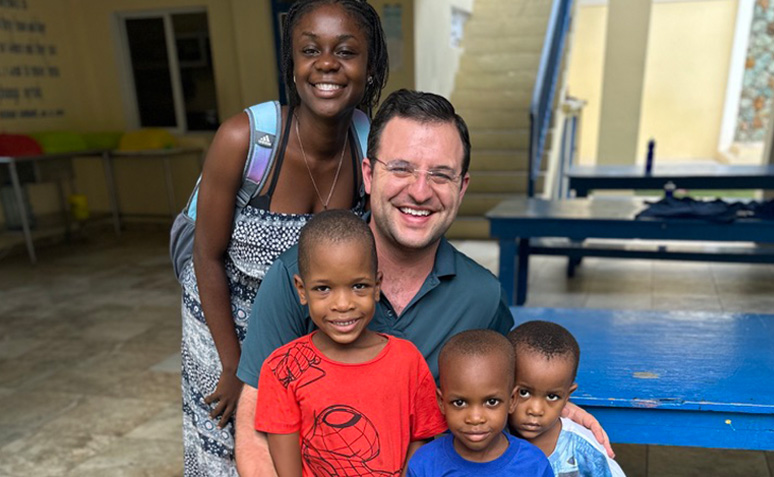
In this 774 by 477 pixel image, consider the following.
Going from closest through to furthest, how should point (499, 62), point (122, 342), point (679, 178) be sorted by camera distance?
point (122, 342) < point (679, 178) < point (499, 62)

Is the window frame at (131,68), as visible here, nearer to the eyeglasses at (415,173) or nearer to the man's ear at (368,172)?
the man's ear at (368,172)

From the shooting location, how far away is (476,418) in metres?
1.16

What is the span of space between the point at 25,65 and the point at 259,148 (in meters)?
6.54

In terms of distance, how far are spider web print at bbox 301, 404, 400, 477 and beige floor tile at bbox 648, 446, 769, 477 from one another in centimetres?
173

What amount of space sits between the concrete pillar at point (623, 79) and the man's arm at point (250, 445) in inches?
283

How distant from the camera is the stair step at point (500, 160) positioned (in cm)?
655

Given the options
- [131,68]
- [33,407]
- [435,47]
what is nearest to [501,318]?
[33,407]

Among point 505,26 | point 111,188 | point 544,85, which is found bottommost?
point 111,188

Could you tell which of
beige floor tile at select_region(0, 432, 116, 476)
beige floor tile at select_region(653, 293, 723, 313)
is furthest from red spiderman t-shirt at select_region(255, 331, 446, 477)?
beige floor tile at select_region(653, 293, 723, 313)

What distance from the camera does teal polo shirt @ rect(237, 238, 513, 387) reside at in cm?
130

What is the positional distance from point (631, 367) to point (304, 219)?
1115 mm

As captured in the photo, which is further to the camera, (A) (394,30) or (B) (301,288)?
(A) (394,30)

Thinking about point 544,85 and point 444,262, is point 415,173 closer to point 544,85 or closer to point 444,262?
point 444,262

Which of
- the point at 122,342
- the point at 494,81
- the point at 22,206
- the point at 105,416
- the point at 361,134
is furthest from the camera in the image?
the point at 494,81
